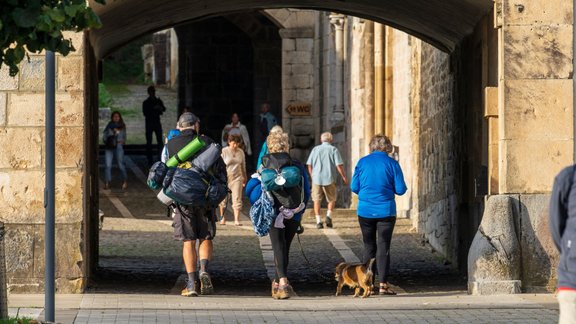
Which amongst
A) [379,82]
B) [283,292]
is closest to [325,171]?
[379,82]

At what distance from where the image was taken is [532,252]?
14094mm

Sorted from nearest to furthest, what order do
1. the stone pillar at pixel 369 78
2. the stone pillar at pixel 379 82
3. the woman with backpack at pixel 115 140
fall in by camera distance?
the stone pillar at pixel 379 82
the stone pillar at pixel 369 78
the woman with backpack at pixel 115 140

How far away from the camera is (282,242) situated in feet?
46.5

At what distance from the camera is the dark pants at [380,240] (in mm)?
14562

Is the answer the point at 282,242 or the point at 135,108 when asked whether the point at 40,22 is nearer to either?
the point at 282,242

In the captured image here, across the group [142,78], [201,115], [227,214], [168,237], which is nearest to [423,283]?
[168,237]

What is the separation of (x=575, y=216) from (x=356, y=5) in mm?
10418

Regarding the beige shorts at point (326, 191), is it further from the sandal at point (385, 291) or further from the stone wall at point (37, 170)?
the stone wall at point (37, 170)

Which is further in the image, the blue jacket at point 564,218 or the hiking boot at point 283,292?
the hiking boot at point 283,292

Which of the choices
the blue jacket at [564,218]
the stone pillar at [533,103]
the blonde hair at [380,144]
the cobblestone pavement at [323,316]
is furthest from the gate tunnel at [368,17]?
the blue jacket at [564,218]

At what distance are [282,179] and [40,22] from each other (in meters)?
5.73

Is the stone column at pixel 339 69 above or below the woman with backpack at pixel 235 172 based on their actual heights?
above

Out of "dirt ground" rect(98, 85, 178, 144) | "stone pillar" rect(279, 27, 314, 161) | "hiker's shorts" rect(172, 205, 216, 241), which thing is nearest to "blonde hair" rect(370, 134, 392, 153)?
"hiker's shorts" rect(172, 205, 216, 241)

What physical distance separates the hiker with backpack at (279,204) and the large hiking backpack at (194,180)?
0.35 meters
